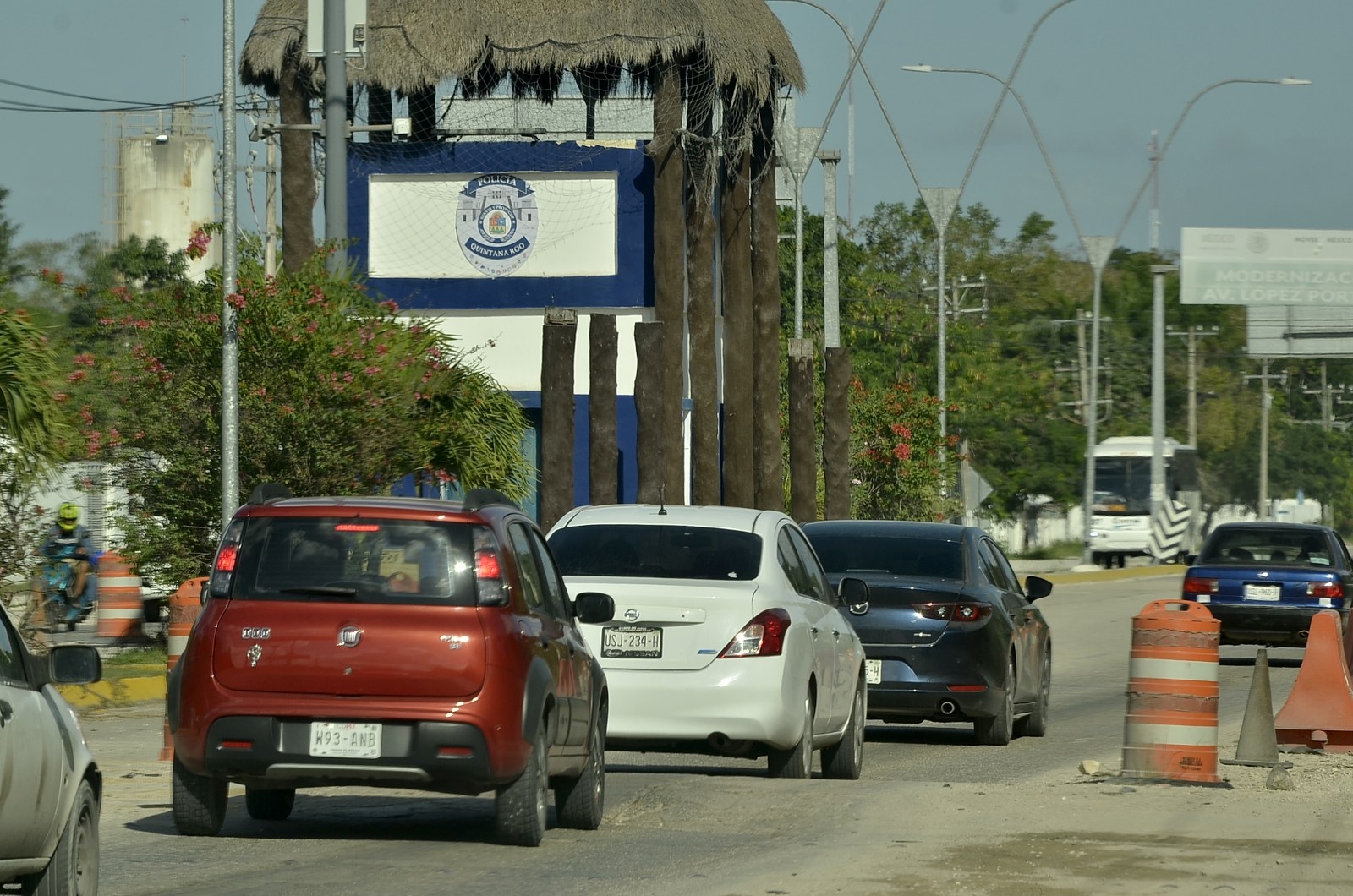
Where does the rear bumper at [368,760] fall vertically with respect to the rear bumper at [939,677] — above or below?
above

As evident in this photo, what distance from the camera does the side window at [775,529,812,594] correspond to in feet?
41.9

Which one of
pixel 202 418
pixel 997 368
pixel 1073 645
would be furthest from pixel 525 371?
pixel 997 368

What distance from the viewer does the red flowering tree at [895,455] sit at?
44688 millimetres

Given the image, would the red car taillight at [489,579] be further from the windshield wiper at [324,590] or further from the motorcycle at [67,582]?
the motorcycle at [67,582]

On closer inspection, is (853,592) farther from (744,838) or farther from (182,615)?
(182,615)

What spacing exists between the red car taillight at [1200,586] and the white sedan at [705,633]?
13634mm

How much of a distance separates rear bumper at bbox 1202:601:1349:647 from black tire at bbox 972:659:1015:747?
9668mm

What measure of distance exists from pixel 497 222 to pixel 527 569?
85.5 feet

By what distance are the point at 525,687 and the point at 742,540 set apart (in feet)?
10.8

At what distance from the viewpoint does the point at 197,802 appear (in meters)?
10.0

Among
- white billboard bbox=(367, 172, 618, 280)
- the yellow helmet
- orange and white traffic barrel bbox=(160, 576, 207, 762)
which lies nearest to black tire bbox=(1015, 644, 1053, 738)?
orange and white traffic barrel bbox=(160, 576, 207, 762)

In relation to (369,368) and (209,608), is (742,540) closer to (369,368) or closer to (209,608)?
(209,608)

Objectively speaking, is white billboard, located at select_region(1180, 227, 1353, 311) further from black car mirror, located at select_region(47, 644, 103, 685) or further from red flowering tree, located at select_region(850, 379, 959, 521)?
black car mirror, located at select_region(47, 644, 103, 685)

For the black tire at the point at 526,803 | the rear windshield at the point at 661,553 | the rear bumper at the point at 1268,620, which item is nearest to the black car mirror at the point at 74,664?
the black tire at the point at 526,803
